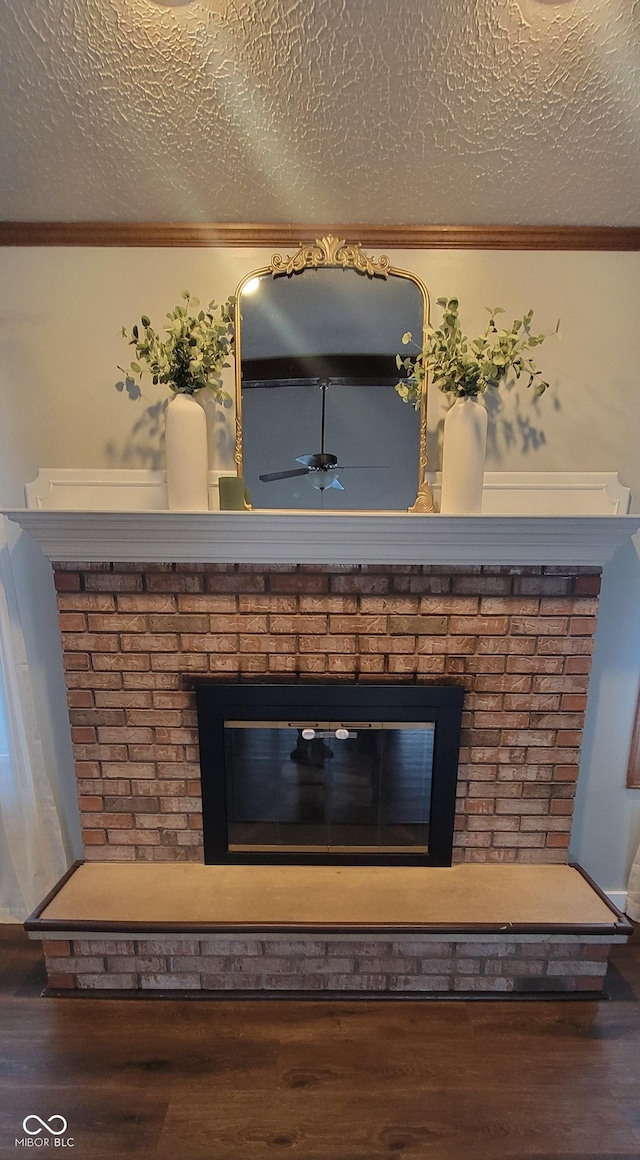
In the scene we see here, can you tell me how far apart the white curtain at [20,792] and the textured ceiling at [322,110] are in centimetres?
116

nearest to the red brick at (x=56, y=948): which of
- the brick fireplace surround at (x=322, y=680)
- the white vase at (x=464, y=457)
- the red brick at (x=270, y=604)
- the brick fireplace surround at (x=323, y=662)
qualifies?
the brick fireplace surround at (x=322, y=680)

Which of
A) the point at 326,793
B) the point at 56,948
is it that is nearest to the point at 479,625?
the point at 326,793

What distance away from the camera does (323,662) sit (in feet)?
6.10

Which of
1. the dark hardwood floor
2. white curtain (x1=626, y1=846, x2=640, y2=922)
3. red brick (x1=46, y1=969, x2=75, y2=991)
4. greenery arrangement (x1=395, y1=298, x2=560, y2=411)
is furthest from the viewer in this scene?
Answer: white curtain (x1=626, y1=846, x2=640, y2=922)

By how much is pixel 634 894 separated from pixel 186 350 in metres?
2.49

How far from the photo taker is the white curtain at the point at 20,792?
192 centimetres

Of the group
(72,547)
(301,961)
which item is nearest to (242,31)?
(72,547)

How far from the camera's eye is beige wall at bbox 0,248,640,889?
1.80 metres

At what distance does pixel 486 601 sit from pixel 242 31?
1591mm

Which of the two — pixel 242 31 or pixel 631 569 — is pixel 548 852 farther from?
pixel 242 31

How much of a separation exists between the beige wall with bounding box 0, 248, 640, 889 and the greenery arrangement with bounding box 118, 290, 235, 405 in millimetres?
161

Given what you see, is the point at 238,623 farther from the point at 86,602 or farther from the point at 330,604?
the point at 86,602

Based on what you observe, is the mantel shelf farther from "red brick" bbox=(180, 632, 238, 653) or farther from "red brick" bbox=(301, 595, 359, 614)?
"red brick" bbox=(180, 632, 238, 653)

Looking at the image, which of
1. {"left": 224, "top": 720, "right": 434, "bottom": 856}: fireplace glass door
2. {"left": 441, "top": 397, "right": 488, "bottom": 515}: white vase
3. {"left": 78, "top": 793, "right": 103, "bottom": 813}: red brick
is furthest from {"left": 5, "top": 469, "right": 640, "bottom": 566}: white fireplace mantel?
{"left": 78, "top": 793, "right": 103, "bottom": 813}: red brick
